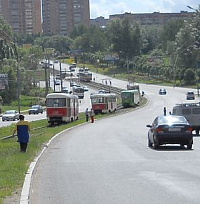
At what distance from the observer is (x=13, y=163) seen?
20.0m

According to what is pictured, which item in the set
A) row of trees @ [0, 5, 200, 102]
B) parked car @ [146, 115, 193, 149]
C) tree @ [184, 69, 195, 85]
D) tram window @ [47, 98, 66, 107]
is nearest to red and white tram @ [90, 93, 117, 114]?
row of trees @ [0, 5, 200, 102]

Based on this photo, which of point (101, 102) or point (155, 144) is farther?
point (101, 102)

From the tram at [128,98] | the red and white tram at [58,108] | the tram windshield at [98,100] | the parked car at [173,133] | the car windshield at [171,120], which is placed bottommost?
the tram at [128,98]

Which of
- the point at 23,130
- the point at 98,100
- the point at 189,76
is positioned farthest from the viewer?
the point at 189,76

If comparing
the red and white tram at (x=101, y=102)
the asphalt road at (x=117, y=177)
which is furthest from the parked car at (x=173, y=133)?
the red and white tram at (x=101, y=102)

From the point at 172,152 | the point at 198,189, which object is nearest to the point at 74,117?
the point at 172,152

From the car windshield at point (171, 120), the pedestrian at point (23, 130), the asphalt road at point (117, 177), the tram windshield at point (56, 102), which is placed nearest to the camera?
the asphalt road at point (117, 177)

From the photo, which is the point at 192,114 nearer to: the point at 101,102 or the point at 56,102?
the point at 56,102

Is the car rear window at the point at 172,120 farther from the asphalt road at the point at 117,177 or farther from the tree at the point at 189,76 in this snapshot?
the tree at the point at 189,76

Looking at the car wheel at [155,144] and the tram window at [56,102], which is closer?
the car wheel at [155,144]

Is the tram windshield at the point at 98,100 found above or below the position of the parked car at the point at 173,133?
below

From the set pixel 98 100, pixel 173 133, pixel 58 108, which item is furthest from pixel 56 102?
pixel 173 133

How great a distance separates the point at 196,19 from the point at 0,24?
45194 mm

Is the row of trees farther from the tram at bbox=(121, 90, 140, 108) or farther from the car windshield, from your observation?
the car windshield
